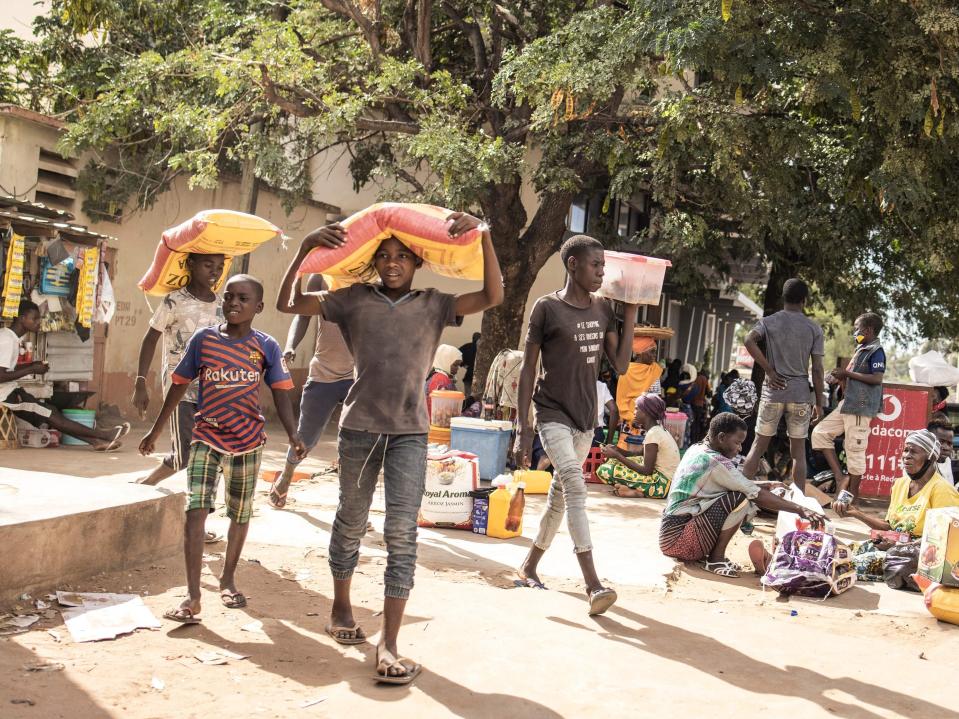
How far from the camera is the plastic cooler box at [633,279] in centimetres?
564

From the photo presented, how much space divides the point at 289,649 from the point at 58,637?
948 mm

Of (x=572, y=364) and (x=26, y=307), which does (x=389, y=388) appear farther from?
(x=26, y=307)

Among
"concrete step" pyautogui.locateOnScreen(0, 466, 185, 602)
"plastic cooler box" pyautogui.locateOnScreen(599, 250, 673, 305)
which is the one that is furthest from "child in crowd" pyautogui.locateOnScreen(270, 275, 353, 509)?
"plastic cooler box" pyautogui.locateOnScreen(599, 250, 673, 305)

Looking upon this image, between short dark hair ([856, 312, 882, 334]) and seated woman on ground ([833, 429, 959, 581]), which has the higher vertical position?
short dark hair ([856, 312, 882, 334])

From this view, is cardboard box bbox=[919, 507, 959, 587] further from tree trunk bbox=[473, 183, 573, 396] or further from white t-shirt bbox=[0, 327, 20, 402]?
white t-shirt bbox=[0, 327, 20, 402]

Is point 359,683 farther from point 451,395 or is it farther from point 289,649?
point 451,395

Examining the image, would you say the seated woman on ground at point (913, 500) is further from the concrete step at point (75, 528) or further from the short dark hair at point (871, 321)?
the concrete step at point (75, 528)

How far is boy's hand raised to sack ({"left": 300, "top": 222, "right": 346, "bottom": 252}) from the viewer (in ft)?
13.1

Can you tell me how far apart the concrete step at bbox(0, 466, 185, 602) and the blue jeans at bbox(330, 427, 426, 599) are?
147 centimetres

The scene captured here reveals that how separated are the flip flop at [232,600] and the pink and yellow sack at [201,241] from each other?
1.87 m

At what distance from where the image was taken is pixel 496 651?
13.6 feet

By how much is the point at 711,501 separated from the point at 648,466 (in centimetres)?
320

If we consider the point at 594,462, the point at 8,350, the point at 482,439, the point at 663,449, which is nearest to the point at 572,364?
the point at 482,439

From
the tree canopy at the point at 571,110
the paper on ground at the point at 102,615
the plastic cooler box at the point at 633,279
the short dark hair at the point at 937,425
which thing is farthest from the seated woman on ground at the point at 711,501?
the short dark hair at the point at 937,425
